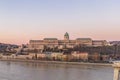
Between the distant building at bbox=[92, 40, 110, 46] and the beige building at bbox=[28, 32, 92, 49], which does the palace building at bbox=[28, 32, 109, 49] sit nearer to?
the beige building at bbox=[28, 32, 92, 49]

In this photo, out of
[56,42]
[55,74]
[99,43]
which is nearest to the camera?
[55,74]

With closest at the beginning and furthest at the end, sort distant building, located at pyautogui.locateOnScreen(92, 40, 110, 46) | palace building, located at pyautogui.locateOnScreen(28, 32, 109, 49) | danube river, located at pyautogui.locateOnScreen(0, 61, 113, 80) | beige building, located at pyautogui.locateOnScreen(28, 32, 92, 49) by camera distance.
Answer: danube river, located at pyautogui.locateOnScreen(0, 61, 113, 80) → distant building, located at pyautogui.locateOnScreen(92, 40, 110, 46) → palace building, located at pyautogui.locateOnScreen(28, 32, 109, 49) → beige building, located at pyautogui.locateOnScreen(28, 32, 92, 49)

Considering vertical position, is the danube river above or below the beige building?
below

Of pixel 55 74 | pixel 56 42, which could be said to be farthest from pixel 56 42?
pixel 55 74

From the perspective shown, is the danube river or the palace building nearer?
the danube river

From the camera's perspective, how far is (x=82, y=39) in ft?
261

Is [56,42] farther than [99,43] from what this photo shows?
Yes

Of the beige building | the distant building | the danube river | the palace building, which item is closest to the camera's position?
the danube river

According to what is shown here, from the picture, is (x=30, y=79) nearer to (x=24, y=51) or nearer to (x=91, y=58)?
(x=91, y=58)

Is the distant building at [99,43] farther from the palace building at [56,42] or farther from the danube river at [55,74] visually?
the danube river at [55,74]

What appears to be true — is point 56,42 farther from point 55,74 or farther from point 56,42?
point 55,74

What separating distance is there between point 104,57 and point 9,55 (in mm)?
19012

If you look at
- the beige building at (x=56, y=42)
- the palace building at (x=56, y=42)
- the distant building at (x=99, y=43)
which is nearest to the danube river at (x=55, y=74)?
the distant building at (x=99, y=43)

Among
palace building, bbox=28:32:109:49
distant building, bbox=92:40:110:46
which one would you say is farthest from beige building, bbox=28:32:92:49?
distant building, bbox=92:40:110:46
